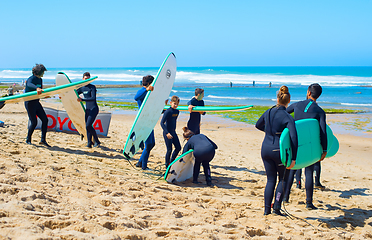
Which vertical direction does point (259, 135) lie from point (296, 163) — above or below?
below

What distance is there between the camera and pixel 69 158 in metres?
5.08

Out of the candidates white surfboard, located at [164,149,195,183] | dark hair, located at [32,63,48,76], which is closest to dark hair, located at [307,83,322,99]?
white surfboard, located at [164,149,195,183]

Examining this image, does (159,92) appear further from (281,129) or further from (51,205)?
(51,205)

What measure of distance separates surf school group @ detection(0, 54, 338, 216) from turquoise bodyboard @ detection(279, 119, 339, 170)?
3 centimetres

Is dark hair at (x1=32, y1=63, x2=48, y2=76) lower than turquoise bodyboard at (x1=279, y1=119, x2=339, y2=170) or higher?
higher

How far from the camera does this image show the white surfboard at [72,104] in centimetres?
669

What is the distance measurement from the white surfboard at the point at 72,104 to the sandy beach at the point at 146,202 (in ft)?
2.63

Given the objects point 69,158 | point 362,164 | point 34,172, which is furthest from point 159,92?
point 362,164

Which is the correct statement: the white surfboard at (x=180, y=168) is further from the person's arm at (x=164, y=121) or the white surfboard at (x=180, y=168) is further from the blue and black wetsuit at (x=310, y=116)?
the blue and black wetsuit at (x=310, y=116)

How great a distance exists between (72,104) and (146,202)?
4140 millimetres

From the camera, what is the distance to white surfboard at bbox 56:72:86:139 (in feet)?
22.0

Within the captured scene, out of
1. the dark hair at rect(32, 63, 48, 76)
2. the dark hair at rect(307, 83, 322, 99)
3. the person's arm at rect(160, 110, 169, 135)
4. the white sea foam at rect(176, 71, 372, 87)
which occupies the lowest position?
the person's arm at rect(160, 110, 169, 135)

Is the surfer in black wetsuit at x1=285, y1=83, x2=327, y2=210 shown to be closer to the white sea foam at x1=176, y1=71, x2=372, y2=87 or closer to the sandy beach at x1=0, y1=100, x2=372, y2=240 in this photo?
the sandy beach at x1=0, y1=100, x2=372, y2=240

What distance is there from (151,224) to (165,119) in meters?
2.51
